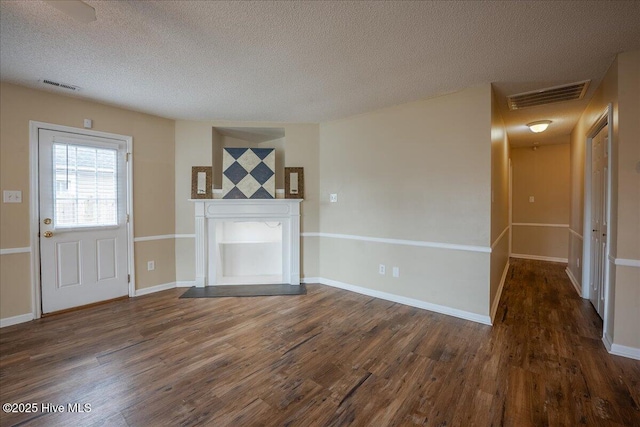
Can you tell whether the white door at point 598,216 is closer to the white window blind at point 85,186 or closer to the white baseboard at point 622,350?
the white baseboard at point 622,350

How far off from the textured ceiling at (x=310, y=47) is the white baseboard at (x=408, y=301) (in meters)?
2.43

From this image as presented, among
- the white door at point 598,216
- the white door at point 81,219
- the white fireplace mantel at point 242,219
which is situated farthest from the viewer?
the white fireplace mantel at point 242,219

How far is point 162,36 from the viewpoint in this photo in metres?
2.01

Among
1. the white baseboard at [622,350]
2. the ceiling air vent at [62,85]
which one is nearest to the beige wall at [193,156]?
the ceiling air vent at [62,85]

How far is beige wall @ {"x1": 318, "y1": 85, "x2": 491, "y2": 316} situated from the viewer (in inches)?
114

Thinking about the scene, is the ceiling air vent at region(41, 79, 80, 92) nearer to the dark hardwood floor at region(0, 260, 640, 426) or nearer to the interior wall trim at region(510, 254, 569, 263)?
the dark hardwood floor at region(0, 260, 640, 426)

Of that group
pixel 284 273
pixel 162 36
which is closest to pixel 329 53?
pixel 162 36

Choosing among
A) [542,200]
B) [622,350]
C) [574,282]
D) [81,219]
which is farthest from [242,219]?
[542,200]

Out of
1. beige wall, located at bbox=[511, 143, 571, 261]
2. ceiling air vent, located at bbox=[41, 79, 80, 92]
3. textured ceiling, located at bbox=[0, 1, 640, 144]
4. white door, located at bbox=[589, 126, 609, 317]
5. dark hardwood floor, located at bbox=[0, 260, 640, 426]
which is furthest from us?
beige wall, located at bbox=[511, 143, 571, 261]

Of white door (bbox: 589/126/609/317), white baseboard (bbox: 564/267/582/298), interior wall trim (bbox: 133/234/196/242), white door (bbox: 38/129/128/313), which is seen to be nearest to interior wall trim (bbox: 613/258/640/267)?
white door (bbox: 589/126/609/317)

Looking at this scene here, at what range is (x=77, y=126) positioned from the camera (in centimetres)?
320

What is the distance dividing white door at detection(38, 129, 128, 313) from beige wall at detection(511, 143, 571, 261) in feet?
24.9

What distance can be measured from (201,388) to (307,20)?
260cm

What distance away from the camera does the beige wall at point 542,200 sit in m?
5.74
